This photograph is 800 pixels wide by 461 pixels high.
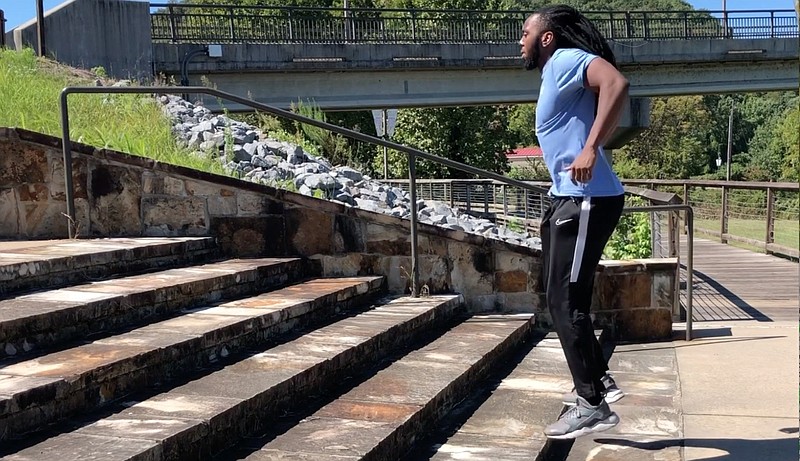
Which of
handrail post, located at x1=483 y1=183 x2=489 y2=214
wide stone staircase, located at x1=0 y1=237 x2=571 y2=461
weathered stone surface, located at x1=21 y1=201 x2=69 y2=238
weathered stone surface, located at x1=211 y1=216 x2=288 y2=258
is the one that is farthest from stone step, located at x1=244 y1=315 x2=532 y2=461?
handrail post, located at x1=483 y1=183 x2=489 y2=214

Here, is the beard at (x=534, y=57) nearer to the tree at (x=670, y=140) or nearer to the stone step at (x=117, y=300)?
the stone step at (x=117, y=300)

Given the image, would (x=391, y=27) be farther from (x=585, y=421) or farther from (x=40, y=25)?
(x=585, y=421)

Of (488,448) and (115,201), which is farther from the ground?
(115,201)

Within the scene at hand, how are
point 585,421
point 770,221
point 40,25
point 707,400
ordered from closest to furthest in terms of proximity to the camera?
point 585,421, point 707,400, point 770,221, point 40,25

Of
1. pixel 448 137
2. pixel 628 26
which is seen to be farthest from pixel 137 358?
pixel 448 137

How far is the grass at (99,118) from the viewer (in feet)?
20.3

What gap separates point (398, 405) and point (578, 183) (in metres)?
1.26

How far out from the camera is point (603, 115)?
3.09 m

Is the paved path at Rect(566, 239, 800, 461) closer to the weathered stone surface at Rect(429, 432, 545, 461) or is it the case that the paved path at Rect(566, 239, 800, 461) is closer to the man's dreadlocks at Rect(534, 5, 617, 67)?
the weathered stone surface at Rect(429, 432, 545, 461)

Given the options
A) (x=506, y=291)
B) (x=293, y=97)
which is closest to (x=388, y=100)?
(x=293, y=97)

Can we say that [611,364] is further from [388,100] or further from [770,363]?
[388,100]

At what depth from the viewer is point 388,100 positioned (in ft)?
73.5

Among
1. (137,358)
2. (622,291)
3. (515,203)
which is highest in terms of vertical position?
(515,203)

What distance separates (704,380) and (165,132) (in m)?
4.70
